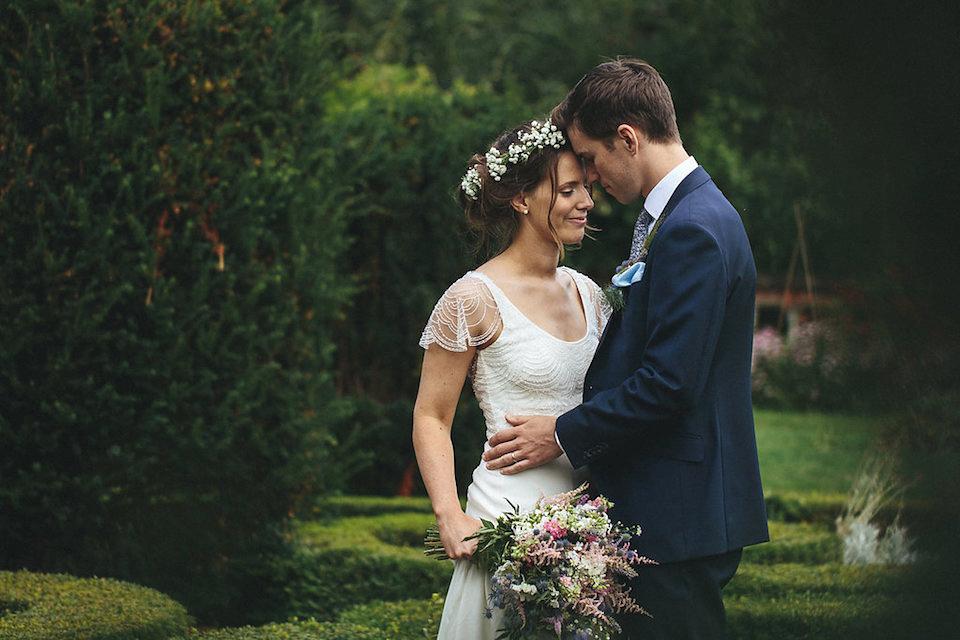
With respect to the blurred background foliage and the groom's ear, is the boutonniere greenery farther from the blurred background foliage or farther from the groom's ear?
the blurred background foliage

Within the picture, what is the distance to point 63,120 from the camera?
4676mm

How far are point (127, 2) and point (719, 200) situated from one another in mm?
3428

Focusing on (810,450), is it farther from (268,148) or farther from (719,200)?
(719,200)

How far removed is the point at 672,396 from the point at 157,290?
10.2 feet

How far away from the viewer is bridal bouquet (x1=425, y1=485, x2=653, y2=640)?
2.56 meters

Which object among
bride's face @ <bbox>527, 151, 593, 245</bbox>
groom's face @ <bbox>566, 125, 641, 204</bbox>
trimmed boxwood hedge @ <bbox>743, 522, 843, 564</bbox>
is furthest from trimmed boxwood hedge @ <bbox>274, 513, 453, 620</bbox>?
groom's face @ <bbox>566, 125, 641, 204</bbox>

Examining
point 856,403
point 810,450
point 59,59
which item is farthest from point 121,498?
point 810,450

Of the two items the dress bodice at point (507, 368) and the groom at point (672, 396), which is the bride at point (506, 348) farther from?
the groom at point (672, 396)

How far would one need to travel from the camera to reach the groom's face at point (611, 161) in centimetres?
290

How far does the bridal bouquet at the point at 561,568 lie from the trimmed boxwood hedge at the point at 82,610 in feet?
5.88

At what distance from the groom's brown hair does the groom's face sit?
3cm

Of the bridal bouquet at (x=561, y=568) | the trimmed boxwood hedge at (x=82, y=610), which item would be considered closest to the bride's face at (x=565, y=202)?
the bridal bouquet at (x=561, y=568)

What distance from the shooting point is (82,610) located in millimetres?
3793

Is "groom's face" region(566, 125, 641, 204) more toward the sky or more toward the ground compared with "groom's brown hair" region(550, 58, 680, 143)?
more toward the ground
